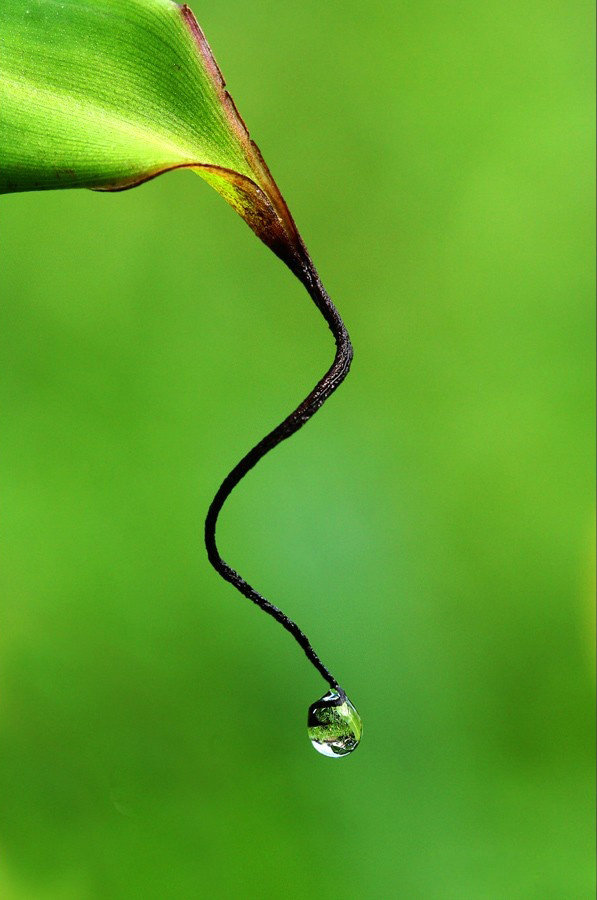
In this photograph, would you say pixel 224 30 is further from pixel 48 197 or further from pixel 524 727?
pixel 524 727

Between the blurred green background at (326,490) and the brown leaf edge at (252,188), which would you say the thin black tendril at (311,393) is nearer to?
the brown leaf edge at (252,188)

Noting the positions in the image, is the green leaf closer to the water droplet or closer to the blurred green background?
the water droplet

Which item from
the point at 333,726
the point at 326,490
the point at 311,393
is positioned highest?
the point at 311,393

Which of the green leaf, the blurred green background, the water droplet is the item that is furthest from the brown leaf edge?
the blurred green background

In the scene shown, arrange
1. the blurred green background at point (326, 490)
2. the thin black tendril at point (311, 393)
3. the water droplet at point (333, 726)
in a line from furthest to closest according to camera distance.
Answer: the blurred green background at point (326, 490), the water droplet at point (333, 726), the thin black tendril at point (311, 393)

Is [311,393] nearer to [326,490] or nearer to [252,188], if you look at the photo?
[252,188]

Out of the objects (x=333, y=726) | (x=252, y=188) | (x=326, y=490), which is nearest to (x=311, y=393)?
(x=252, y=188)

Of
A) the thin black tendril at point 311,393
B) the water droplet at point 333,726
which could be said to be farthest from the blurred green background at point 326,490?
the thin black tendril at point 311,393
